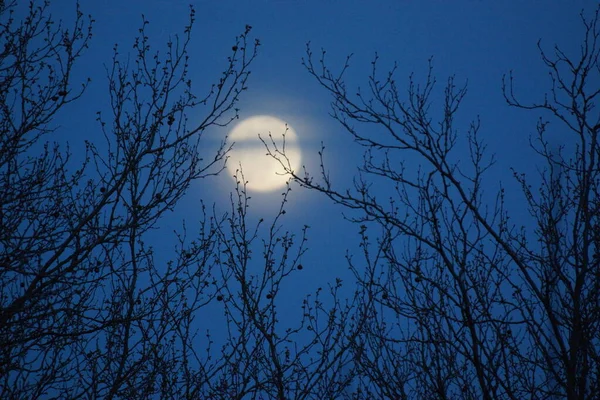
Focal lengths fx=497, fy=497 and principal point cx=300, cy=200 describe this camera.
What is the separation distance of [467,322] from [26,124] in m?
4.05

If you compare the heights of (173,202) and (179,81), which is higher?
(179,81)

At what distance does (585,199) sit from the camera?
12.9 feet

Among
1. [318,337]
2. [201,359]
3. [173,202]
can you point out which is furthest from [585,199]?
[201,359]

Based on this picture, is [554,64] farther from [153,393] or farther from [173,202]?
[153,393]

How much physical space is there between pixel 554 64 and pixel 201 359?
5094mm

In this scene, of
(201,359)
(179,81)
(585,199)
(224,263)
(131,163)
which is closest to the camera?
(585,199)

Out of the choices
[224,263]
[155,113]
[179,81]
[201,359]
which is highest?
[179,81]

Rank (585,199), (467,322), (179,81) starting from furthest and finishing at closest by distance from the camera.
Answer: (179,81), (585,199), (467,322)

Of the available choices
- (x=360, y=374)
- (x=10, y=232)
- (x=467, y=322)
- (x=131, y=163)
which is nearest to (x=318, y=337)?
(x=360, y=374)

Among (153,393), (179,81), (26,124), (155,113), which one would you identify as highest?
(179,81)

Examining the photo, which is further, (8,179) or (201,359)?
(201,359)

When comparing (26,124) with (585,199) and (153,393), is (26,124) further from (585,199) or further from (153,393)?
(585,199)

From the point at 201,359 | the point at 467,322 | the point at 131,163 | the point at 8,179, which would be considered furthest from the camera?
the point at 201,359

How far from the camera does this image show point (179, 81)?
495 cm
